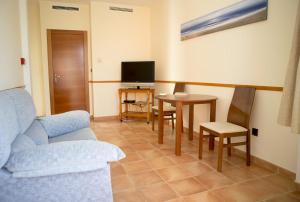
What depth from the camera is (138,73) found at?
4.88 metres

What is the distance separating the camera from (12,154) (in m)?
1.14

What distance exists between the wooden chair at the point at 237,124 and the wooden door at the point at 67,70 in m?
3.57

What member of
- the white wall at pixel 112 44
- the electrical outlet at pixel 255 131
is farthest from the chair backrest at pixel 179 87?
the white wall at pixel 112 44

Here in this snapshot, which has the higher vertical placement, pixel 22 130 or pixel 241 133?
pixel 22 130

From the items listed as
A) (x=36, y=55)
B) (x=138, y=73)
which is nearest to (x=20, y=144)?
(x=138, y=73)

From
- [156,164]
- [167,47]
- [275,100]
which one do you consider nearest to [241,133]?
[275,100]

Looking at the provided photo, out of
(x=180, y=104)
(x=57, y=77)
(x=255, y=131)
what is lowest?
(x=255, y=131)

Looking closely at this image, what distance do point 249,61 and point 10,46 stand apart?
2743mm

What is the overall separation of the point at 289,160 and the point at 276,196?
52 centimetres

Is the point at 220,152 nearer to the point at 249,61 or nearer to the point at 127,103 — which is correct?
the point at 249,61

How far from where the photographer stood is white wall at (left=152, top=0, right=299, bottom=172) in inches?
87.2

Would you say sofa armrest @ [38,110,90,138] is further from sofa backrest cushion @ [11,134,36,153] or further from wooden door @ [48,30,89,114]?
wooden door @ [48,30,89,114]

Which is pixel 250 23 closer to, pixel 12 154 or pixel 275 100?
pixel 275 100

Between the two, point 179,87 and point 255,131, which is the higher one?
point 179,87
